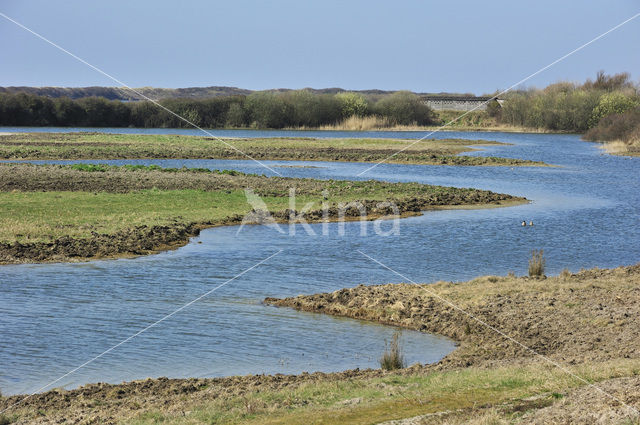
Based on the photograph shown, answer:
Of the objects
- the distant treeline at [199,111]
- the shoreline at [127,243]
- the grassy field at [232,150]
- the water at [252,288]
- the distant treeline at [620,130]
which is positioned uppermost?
the distant treeline at [199,111]

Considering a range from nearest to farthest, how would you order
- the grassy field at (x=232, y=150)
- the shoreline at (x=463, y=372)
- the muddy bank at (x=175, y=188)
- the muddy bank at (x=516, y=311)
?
the shoreline at (x=463, y=372), the muddy bank at (x=516, y=311), the muddy bank at (x=175, y=188), the grassy field at (x=232, y=150)

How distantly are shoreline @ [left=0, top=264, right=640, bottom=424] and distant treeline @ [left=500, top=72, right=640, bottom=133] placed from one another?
101m

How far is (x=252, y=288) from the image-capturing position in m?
16.4

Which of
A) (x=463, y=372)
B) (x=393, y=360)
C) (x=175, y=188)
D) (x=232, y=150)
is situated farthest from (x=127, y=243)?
(x=232, y=150)

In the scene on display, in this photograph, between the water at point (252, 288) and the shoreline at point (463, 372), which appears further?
the water at point (252, 288)

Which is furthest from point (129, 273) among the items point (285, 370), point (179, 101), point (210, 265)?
point (179, 101)

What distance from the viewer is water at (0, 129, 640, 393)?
11.7 metres

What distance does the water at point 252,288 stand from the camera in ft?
38.3

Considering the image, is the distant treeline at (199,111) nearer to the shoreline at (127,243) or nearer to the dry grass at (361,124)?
the dry grass at (361,124)

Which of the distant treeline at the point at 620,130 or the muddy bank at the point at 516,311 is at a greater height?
the distant treeline at the point at 620,130

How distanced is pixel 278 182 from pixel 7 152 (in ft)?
77.3

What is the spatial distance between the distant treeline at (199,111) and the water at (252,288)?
3176 inches

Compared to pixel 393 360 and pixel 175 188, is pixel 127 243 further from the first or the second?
pixel 175 188

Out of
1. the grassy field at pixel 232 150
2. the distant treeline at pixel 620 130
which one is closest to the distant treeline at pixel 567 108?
A: the distant treeline at pixel 620 130
